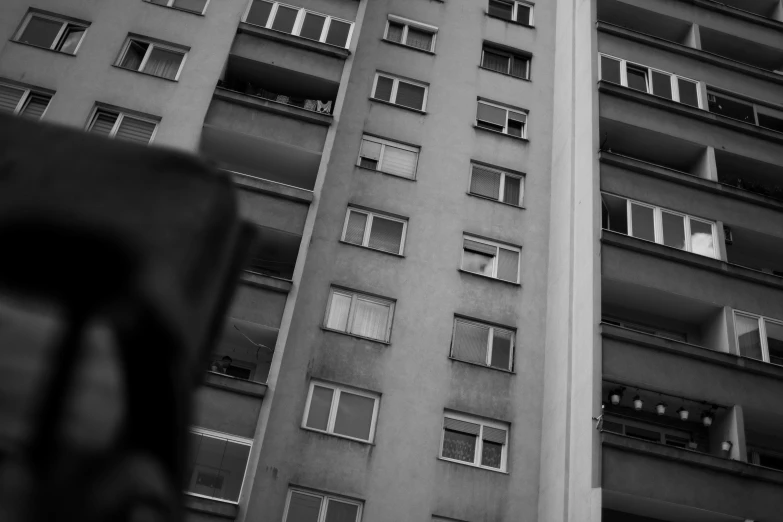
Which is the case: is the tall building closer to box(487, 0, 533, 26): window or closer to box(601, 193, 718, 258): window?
box(601, 193, 718, 258): window

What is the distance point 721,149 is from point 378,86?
9878mm

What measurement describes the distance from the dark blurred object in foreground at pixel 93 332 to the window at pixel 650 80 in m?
20.8

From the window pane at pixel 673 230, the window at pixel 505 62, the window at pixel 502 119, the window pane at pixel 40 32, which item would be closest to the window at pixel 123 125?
the window pane at pixel 40 32

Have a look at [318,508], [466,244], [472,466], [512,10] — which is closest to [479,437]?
[472,466]

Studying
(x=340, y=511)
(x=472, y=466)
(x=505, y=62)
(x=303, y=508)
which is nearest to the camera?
(x=303, y=508)

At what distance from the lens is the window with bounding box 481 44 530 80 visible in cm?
2370

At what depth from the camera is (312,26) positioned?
70.1ft

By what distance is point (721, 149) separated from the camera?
2084 cm

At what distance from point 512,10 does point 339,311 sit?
13.6m

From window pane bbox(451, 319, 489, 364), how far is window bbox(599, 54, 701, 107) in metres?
8.78

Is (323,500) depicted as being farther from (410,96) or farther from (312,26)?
(312,26)

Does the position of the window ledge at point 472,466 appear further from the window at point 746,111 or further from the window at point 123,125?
the window at point 746,111

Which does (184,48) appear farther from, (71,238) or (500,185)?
(71,238)

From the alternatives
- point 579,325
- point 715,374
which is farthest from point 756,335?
point 579,325
